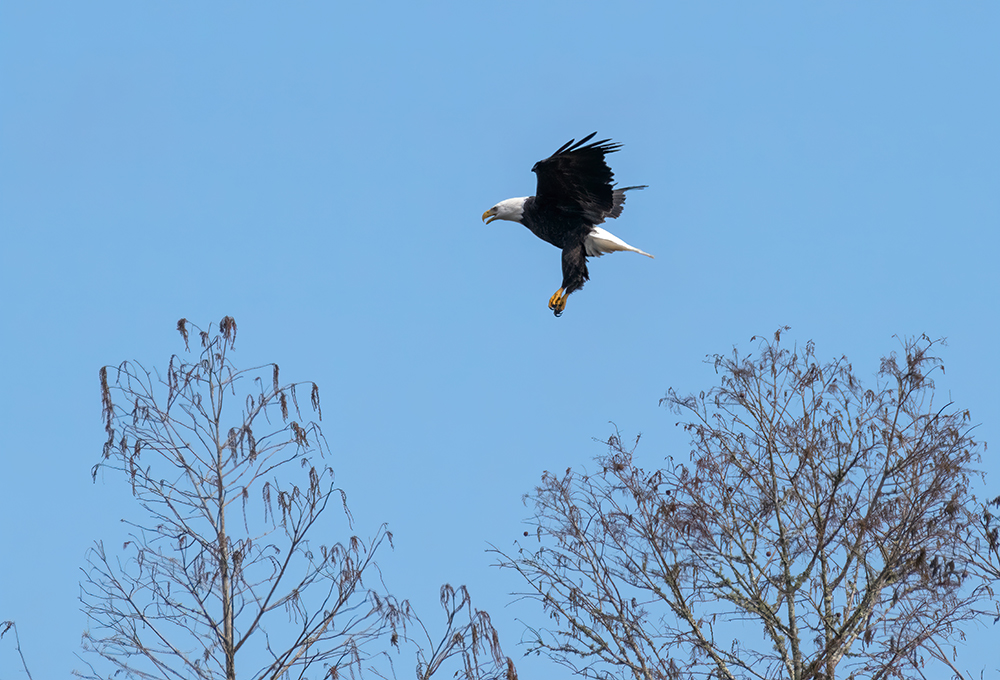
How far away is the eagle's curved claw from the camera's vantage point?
37.4 ft

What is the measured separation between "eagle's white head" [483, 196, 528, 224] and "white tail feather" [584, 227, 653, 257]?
2.18 ft

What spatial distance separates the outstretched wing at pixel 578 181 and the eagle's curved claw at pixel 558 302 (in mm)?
689

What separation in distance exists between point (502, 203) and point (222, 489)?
5605mm

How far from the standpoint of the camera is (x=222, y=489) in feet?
23.8

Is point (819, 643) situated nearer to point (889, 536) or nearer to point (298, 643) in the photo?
point (889, 536)

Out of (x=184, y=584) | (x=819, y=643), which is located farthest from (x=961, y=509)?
(x=184, y=584)

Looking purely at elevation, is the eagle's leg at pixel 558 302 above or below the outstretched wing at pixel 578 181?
below

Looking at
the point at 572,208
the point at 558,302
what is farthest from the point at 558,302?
the point at 572,208

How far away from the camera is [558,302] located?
37.6 feet

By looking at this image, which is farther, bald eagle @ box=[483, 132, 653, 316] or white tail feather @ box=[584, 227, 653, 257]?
white tail feather @ box=[584, 227, 653, 257]

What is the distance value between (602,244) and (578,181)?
87cm

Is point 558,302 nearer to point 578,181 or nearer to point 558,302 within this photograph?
point 558,302

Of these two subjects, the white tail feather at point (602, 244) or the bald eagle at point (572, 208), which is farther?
the white tail feather at point (602, 244)

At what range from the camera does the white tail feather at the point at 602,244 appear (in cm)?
1187
